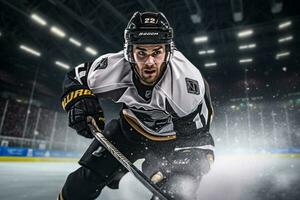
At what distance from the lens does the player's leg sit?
179cm

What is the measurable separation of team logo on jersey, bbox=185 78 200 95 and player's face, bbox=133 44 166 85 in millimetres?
227

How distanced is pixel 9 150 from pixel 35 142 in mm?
2807

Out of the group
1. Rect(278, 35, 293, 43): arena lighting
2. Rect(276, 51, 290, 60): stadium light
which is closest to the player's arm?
Rect(278, 35, 293, 43): arena lighting

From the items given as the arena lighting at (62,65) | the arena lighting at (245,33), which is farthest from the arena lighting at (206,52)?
the arena lighting at (62,65)

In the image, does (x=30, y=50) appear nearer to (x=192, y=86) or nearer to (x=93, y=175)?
(x=93, y=175)

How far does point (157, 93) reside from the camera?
6.14 ft

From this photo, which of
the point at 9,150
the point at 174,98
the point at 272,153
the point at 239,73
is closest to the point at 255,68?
the point at 239,73

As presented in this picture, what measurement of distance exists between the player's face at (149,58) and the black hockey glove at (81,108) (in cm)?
43

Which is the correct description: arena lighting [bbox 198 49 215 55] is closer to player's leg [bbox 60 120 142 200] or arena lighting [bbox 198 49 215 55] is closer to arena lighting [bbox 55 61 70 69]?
arena lighting [bbox 55 61 70 69]

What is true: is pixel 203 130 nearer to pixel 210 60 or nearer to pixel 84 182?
pixel 84 182

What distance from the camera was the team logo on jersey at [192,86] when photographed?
173 cm

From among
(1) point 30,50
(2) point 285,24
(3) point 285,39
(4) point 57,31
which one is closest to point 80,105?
(4) point 57,31

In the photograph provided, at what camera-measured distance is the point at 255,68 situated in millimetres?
15984

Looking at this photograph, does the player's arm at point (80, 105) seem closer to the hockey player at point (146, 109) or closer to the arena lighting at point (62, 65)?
the hockey player at point (146, 109)
